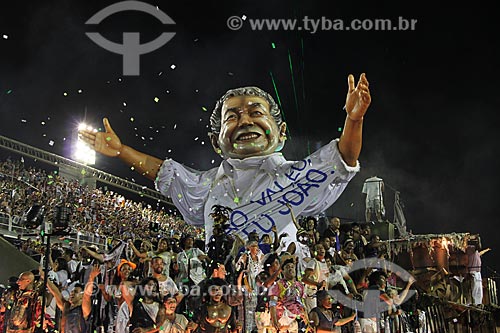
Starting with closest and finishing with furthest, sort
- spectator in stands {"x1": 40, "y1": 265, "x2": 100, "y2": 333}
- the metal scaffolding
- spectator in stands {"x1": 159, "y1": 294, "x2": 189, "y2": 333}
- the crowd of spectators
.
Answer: spectator in stands {"x1": 159, "y1": 294, "x2": 189, "y2": 333}, the crowd of spectators, spectator in stands {"x1": 40, "y1": 265, "x2": 100, "y2": 333}, the metal scaffolding

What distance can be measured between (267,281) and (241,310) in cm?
38

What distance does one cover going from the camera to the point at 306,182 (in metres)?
6.55

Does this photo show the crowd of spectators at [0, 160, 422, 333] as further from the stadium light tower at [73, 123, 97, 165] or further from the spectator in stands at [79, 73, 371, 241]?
the stadium light tower at [73, 123, 97, 165]

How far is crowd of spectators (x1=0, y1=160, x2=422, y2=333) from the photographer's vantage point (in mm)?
5120

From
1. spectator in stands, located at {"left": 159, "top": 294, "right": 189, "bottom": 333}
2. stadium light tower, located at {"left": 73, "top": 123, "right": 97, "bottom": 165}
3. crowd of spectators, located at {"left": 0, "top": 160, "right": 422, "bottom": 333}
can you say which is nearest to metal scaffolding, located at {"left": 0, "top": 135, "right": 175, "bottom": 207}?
stadium light tower, located at {"left": 73, "top": 123, "right": 97, "bottom": 165}

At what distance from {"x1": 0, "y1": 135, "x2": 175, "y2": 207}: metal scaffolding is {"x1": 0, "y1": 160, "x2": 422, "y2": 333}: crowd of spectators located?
8766 millimetres

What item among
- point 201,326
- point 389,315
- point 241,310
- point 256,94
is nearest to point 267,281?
point 241,310

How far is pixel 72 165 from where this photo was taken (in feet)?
53.9

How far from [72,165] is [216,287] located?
12.4 meters

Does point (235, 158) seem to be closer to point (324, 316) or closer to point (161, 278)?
point (161, 278)

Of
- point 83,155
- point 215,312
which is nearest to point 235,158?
point 215,312

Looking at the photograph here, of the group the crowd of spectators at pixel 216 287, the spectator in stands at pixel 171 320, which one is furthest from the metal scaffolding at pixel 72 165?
the spectator in stands at pixel 171 320

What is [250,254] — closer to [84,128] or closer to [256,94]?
[256,94]

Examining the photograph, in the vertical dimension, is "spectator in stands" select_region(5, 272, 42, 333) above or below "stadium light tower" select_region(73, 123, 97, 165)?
below
